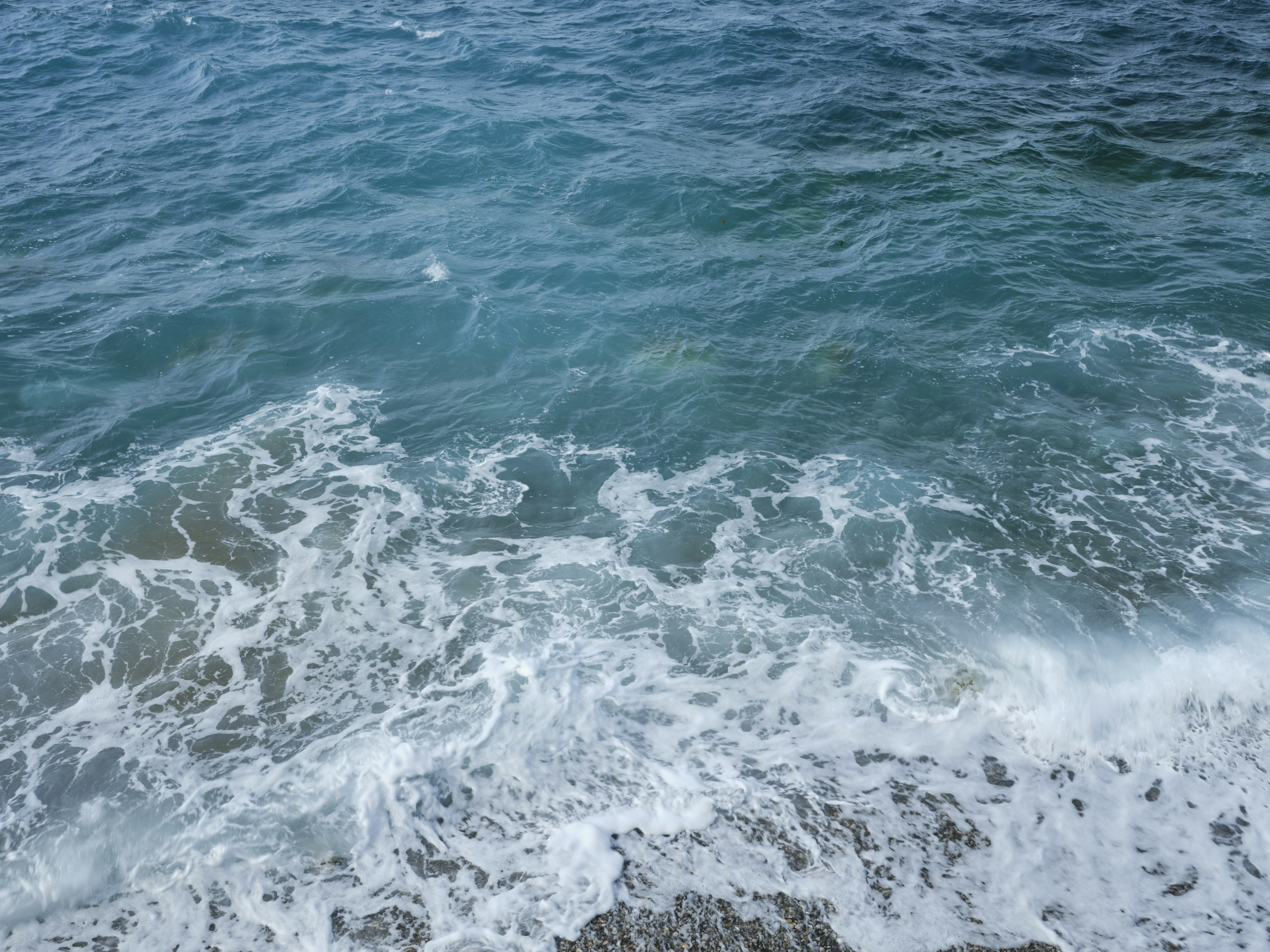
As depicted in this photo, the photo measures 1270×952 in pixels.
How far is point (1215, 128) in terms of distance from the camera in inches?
776

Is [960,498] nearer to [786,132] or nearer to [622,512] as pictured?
[622,512]

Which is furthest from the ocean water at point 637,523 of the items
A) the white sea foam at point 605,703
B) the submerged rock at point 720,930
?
the submerged rock at point 720,930

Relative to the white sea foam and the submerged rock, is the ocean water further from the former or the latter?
the submerged rock

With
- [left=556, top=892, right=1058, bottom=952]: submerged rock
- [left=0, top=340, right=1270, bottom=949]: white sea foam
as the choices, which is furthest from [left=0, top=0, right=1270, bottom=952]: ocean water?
[left=556, top=892, right=1058, bottom=952]: submerged rock

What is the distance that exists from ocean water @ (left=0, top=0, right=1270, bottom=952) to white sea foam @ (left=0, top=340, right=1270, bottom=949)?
5 centimetres

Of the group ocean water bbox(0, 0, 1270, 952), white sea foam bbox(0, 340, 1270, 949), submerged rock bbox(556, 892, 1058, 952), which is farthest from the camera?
ocean water bbox(0, 0, 1270, 952)

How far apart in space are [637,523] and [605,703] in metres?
2.85

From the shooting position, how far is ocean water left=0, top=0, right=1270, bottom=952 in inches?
264

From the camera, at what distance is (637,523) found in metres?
10.3

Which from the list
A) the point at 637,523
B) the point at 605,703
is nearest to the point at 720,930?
the point at 605,703

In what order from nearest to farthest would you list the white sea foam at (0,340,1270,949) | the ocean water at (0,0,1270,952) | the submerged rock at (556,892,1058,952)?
the submerged rock at (556,892,1058,952)
the white sea foam at (0,340,1270,949)
the ocean water at (0,0,1270,952)

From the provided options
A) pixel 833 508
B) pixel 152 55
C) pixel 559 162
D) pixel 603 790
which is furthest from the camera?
pixel 152 55

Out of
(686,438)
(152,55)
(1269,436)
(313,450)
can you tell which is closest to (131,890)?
(313,450)

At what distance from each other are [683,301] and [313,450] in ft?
22.5
